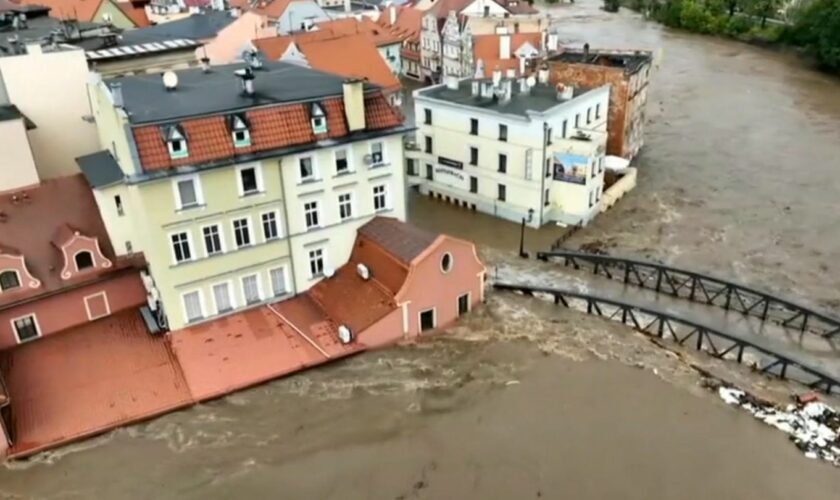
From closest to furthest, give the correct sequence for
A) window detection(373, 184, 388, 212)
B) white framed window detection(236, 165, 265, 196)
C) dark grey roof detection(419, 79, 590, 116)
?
white framed window detection(236, 165, 265, 196) < window detection(373, 184, 388, 212) < dark grey roof detection(419, 79, 590, 116)

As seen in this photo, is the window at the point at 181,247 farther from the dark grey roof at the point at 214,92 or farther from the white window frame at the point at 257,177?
the dark grey roof at the point at 214,92

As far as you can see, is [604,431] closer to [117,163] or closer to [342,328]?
[342,328]

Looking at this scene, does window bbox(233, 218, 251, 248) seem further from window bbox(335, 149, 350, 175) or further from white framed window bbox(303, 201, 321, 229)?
window bbox(335, 149, 350, 175)

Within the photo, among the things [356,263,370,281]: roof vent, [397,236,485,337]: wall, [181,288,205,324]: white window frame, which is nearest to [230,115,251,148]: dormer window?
[181,288,205,324]: white window frame

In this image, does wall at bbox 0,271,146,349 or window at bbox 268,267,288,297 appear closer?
wall at bbox 0,271,146,349

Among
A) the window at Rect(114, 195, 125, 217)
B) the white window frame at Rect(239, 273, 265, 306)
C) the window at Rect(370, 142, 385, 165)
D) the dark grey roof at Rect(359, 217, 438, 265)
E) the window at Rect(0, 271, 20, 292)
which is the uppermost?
the window at Rect(370, 142, 385, 165)

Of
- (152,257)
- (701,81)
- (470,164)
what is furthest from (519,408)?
(701,81)

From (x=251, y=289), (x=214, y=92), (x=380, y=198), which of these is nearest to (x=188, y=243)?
(x=251, y=289)
